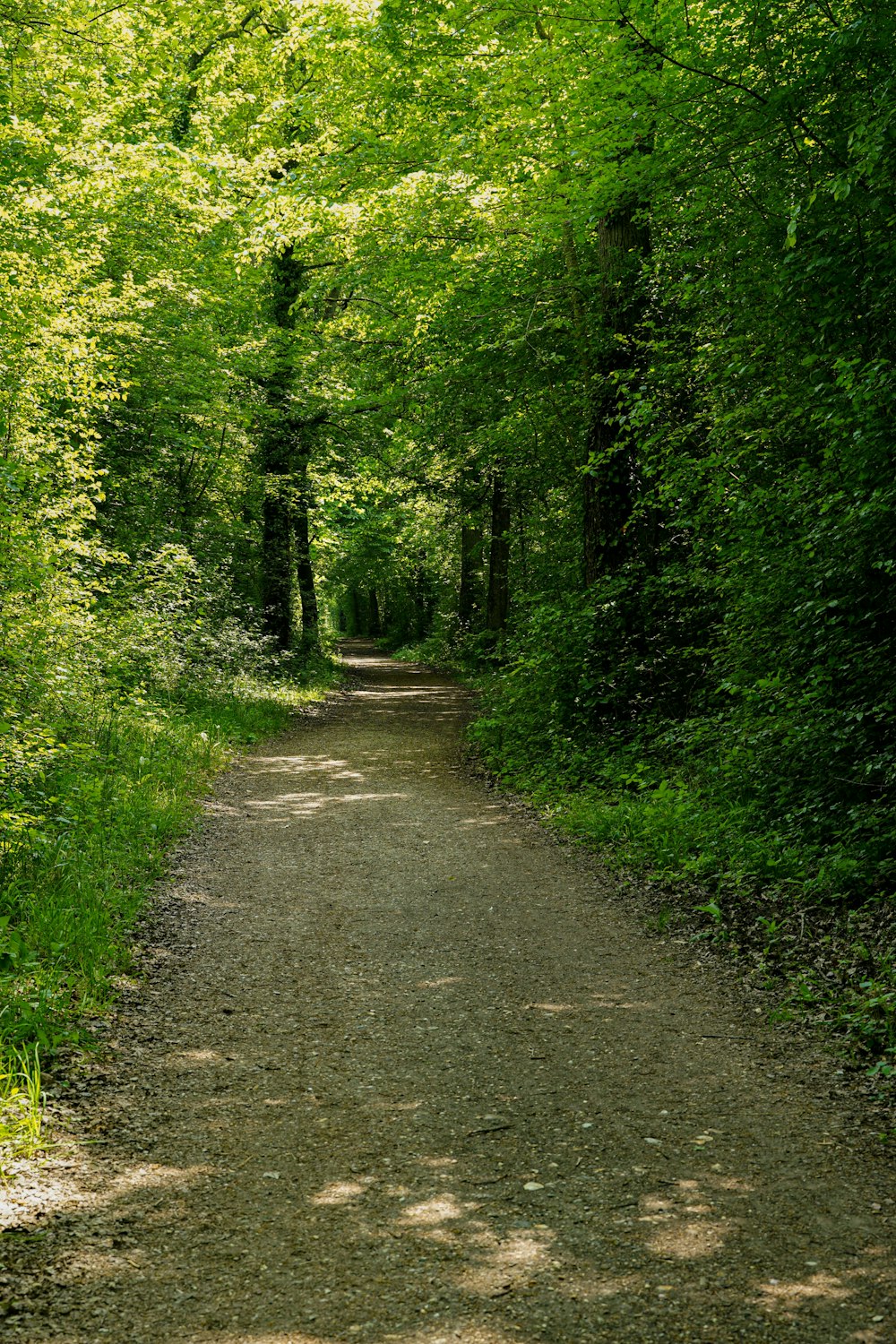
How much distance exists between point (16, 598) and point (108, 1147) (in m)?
4.85

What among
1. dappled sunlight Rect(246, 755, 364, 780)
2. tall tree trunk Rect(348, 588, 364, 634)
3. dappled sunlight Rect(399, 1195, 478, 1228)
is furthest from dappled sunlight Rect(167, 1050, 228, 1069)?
tall tree trunk Rect(348, 588, 364, 634)

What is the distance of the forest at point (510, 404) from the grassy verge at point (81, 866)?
0.04m

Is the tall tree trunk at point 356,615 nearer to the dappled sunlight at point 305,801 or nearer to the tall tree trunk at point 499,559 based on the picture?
the tall tree trunk at point 499,559

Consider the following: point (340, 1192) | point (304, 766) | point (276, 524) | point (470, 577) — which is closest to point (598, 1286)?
point (340, 1192)

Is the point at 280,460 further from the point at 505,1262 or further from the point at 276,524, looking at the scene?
the point at 505,1262

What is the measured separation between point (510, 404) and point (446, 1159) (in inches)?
529

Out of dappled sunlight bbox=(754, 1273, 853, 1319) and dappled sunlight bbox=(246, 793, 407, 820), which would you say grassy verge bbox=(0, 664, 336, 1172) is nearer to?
dappled sunlight bbox=(246, 793, 407, 820)

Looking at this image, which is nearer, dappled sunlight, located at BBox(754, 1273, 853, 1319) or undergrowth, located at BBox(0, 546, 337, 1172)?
dappled sunlight, located at BBox(754, 1273, 853, 1319)

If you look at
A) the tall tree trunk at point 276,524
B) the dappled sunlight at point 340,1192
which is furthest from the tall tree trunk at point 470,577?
the dappled sunlight at point 340,1192

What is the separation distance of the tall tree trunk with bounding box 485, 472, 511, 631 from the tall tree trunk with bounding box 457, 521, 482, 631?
2.43m

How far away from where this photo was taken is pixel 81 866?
6.86 metres

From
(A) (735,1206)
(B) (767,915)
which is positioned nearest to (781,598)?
(B) (767,915)

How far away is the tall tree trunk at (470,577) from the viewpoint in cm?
2644

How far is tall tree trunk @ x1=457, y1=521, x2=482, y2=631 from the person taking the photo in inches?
1041
